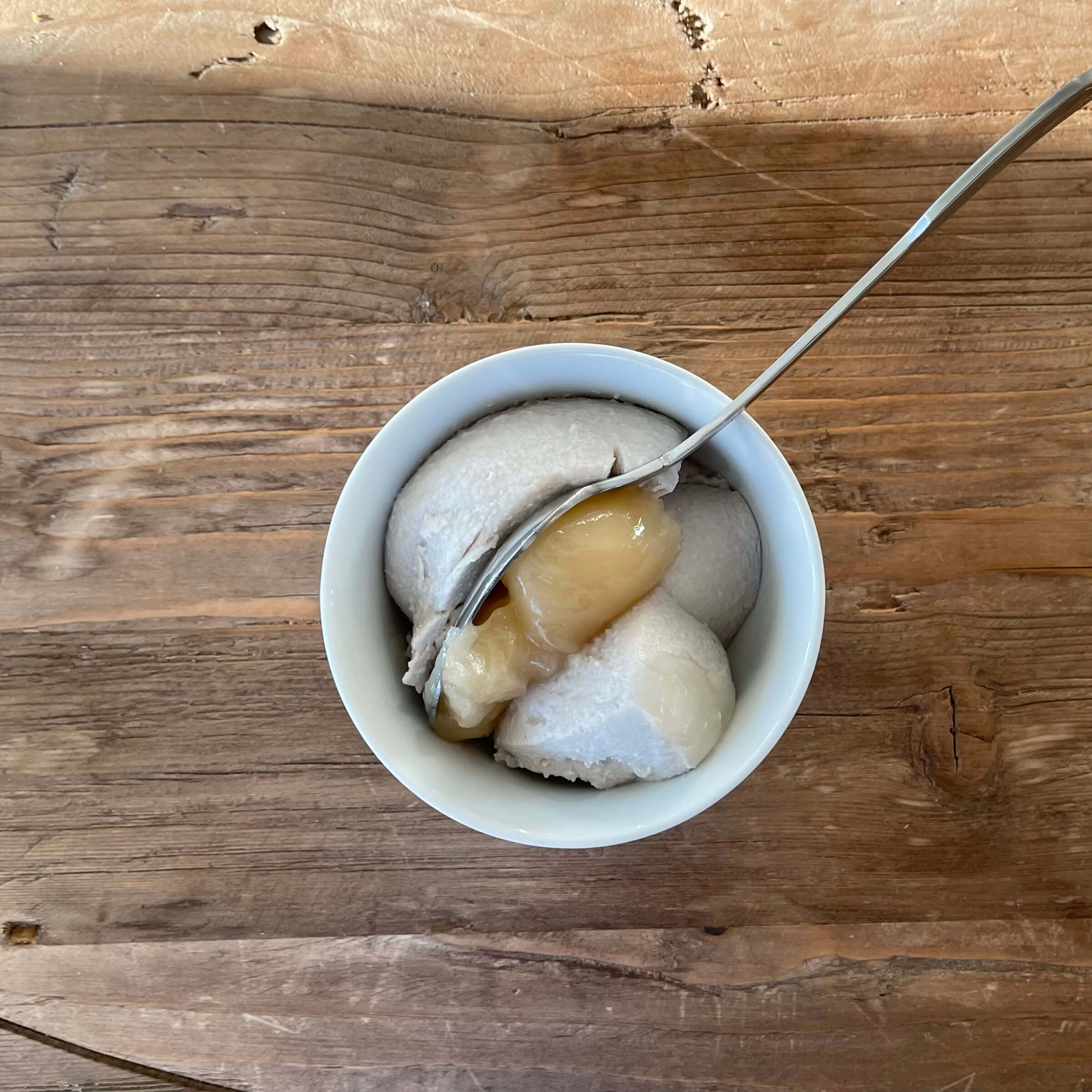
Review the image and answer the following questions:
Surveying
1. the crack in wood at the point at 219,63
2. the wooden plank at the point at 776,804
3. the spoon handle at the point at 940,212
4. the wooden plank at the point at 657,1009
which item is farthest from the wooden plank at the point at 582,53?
the wooden plank at the point at 657,1009

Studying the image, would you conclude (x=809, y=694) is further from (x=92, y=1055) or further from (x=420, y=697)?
(x=92, y=1055)

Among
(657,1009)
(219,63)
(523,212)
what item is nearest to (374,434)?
(523,212)

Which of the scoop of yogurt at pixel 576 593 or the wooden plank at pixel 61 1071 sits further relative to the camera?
the wooden plank at pixel 61 1071

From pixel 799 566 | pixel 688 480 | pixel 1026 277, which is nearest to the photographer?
pixel 799 566

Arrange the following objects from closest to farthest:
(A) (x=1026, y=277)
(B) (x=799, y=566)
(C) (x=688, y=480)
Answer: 1. (B) (x=799, y=566)
2. (C) (x=688, y=480)
3. (A) (x=1026, y=277)

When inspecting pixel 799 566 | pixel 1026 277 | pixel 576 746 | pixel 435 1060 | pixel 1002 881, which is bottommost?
pixel 435 1060

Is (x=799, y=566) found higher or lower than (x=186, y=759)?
higher

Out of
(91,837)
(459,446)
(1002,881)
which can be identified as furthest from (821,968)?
(91,837)

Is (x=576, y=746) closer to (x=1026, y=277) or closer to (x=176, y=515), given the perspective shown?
(x=176, y=515)

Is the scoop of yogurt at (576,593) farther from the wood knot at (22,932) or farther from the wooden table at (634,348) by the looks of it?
the wood knot at (22,932)
